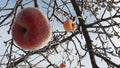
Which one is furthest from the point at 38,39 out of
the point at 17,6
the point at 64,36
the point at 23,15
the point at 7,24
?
the point at 64,36

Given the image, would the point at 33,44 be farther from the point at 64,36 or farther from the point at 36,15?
the point at 64,36

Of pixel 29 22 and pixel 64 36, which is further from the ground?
pixel 29 22

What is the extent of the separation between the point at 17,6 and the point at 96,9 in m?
1.68

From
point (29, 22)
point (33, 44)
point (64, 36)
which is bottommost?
point (64, 36)

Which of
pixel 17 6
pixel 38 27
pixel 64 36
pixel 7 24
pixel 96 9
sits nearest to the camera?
pixel 38 27

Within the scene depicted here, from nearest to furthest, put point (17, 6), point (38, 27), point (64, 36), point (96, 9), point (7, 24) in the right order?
1. point (38, 27)
2. point (17, 6)
3. point (7, 24)
4. point (64, 36)
5. point (96, 9)

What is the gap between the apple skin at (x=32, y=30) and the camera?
2100 mm

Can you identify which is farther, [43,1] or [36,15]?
[43,1]

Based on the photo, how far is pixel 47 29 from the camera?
216 centimetres

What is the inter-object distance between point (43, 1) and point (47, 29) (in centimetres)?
212

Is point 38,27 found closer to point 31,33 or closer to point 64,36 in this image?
point 31,33

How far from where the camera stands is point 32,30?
2102mm

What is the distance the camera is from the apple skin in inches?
82.7

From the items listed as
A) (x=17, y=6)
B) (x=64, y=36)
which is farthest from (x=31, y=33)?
(x=64, y=36)
